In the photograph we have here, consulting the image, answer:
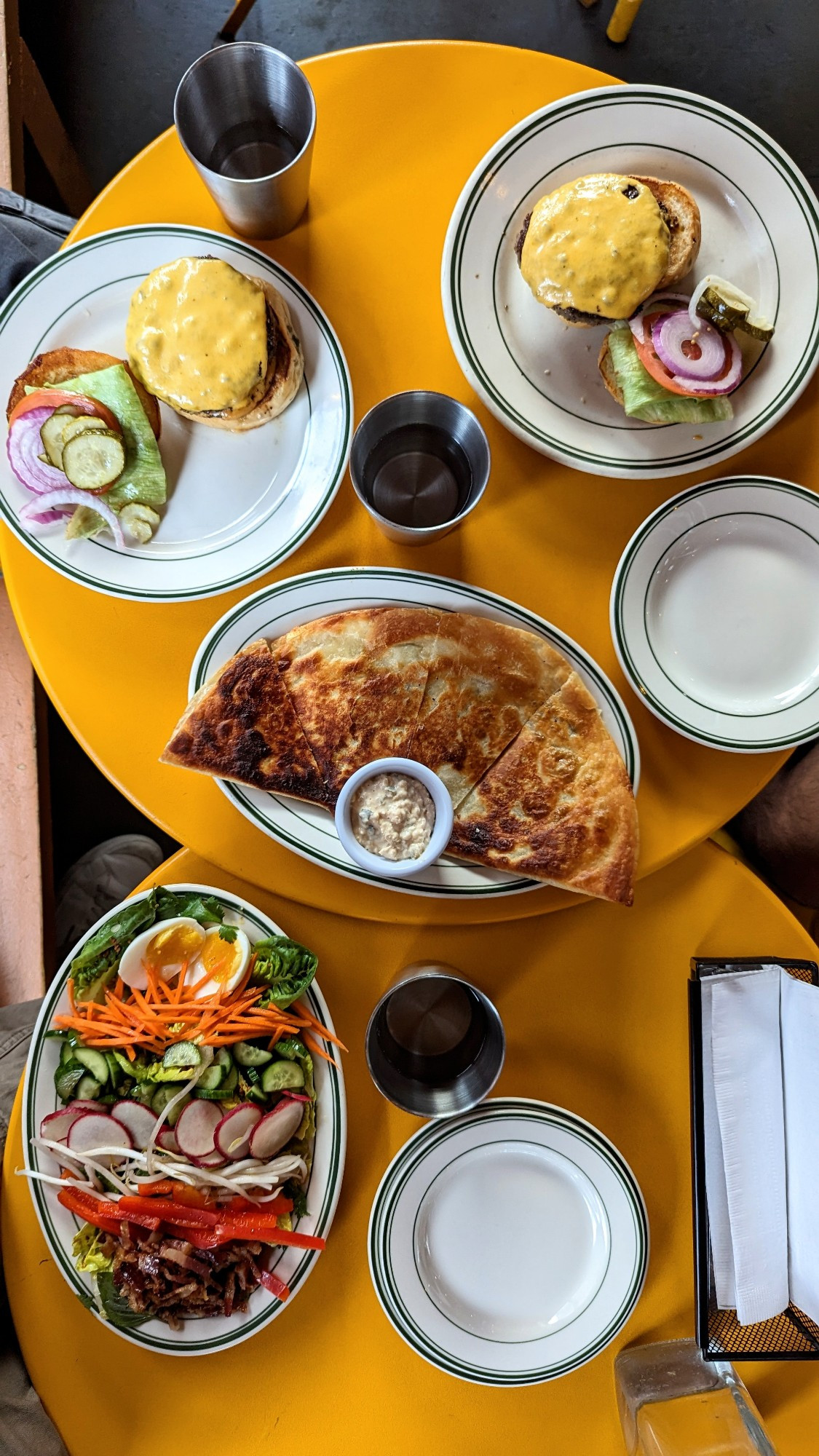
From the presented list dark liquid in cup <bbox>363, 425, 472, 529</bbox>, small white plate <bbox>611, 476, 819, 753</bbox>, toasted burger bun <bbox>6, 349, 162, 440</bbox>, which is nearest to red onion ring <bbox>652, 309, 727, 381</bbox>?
small white plate <bbox>611, 476, 819, 753</bbox>

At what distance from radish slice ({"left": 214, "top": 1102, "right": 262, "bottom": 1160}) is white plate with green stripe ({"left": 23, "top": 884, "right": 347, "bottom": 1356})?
6.2 inches

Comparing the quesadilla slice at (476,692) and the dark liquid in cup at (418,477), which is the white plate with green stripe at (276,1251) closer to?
the quesadilla slice at (476,692)

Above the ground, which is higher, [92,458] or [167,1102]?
[92,458]

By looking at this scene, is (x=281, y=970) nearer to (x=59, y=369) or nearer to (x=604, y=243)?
(x=59, y=369)

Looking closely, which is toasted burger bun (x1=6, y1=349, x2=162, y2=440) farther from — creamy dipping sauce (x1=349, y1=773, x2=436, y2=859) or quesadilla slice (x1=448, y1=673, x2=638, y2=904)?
quesadilla slice (x1=448, y1=673, x2=638, y2=904)

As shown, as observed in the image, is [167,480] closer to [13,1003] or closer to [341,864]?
[341,864]

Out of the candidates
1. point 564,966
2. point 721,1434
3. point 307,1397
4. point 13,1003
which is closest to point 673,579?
point 564,966

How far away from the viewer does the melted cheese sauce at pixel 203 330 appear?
1855 mm

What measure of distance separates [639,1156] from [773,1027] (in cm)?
52

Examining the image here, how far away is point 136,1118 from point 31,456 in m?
1.47

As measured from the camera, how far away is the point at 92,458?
6.26ft

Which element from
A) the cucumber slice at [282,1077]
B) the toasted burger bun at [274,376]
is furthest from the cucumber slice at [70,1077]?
the toasted burger bun at [274,376]

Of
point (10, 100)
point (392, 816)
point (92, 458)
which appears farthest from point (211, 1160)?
point (10, 100)

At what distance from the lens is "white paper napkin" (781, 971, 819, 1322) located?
1742mm
